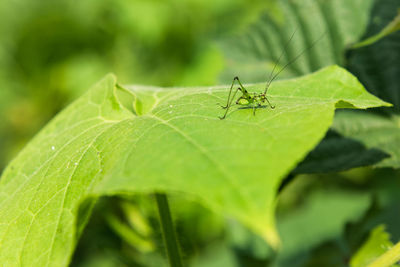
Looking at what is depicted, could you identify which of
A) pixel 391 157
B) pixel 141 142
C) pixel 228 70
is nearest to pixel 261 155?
pixel 141 142

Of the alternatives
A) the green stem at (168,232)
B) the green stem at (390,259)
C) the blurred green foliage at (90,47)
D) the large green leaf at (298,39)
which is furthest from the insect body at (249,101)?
the blurred green foliage at (90,47)

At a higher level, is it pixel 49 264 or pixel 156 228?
pixel 49 264

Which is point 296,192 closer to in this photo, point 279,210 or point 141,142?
point 279,210

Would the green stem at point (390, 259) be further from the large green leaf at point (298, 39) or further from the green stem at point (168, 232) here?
the large green leaf at point (298, 39)

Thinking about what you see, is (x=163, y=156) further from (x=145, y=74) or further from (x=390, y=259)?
(x=145, y=74)

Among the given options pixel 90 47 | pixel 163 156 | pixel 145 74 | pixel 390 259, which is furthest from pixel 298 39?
pixel 90 47

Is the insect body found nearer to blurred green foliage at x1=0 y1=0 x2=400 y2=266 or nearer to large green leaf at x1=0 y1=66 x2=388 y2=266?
large green leaf at x1=0 y1=66 x2=388 y2=266

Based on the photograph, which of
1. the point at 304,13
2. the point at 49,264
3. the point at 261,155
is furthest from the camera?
the point at 304,13

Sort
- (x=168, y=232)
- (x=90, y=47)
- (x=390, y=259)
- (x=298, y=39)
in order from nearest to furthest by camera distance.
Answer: (x=390, y=259), (x=168, y=232), (x=298, y=39), (x=90, y=47)
